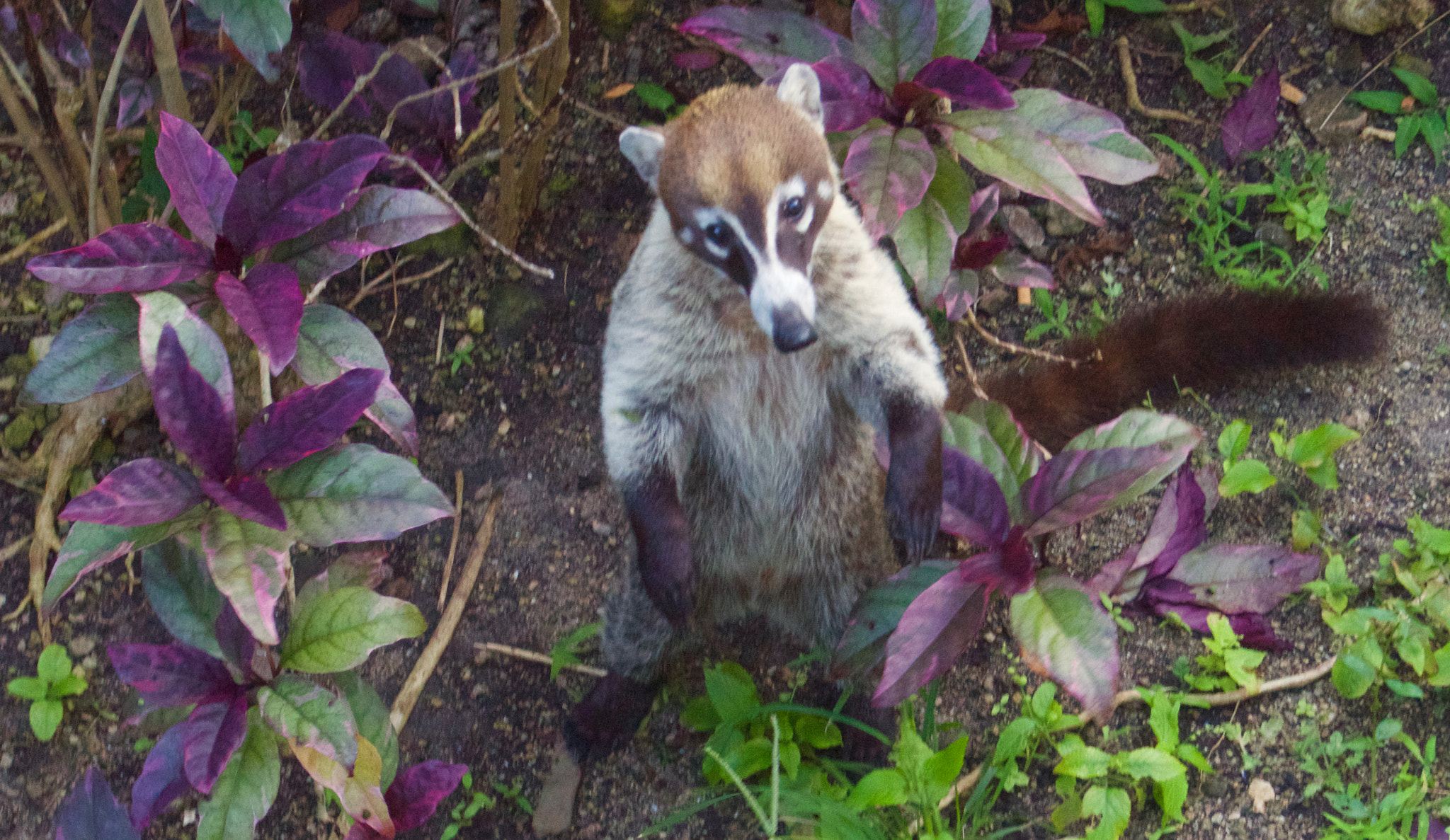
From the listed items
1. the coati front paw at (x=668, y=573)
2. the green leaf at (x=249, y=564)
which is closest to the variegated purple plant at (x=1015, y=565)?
the coati front paw at (x=668, y=573)

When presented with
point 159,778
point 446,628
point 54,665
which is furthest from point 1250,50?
point 54,665

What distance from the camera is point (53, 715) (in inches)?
104

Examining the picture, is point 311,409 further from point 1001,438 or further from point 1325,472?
point 1325,472

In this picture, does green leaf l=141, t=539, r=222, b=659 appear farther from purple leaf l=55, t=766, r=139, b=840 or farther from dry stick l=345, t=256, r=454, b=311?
dry stick l=345, t=256, r=454, b=311

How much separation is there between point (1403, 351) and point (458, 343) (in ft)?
8.26

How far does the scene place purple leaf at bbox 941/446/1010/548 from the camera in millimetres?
2064

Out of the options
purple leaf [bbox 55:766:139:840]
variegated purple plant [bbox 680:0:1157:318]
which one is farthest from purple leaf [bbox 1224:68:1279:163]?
purple leaf [bbox 55:766:139:840]

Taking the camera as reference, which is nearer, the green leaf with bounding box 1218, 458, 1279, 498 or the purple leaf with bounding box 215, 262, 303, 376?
the purple leaf with bounding box 215, 262, 303, 376

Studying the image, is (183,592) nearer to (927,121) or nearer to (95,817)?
(95,817)

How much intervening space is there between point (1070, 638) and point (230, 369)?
153 centimetres

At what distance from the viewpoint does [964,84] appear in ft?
7.02

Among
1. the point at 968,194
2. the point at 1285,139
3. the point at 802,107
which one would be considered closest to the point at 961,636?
the point at 968,194

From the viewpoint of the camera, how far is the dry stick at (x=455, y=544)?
114 inches

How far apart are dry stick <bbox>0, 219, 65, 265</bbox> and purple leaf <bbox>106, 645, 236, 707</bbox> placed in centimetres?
128
